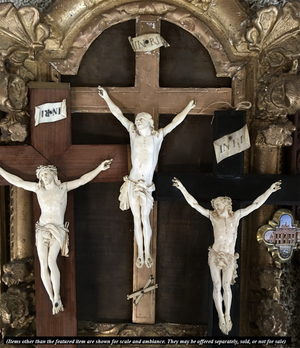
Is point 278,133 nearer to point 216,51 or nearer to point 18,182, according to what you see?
point 216,51

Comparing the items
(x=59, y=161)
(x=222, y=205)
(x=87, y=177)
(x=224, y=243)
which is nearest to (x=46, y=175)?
(x=59, y=161)

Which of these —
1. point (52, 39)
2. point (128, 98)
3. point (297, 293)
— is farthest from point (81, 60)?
point (297, 293)

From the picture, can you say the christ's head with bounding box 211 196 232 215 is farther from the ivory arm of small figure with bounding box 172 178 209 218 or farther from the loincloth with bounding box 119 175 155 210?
the loincloth with bounding box 119 175 155 210

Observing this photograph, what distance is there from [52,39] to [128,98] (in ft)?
2.66

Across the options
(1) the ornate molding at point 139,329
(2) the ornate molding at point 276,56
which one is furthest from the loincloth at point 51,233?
(2) the ornate molding at point 276,56

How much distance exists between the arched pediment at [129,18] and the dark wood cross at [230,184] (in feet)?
1.69

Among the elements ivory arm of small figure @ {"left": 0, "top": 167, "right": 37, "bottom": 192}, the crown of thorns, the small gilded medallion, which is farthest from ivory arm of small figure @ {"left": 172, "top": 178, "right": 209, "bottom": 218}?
ivory arm of small figure @ {"left": 0, "top": 167, "right": 37, "bottom": 192}

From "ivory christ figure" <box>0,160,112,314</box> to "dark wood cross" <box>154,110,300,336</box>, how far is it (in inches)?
26.0

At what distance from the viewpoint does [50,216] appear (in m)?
2.33

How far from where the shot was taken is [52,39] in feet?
8.02

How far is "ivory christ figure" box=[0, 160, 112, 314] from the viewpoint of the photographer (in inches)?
90.9

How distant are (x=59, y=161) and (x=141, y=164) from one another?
2.42 ft

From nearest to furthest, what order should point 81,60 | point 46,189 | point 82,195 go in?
point 46,189 < point 81,60 < point 82,195

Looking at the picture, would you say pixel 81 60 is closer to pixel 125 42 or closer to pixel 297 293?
pixel 125 42
